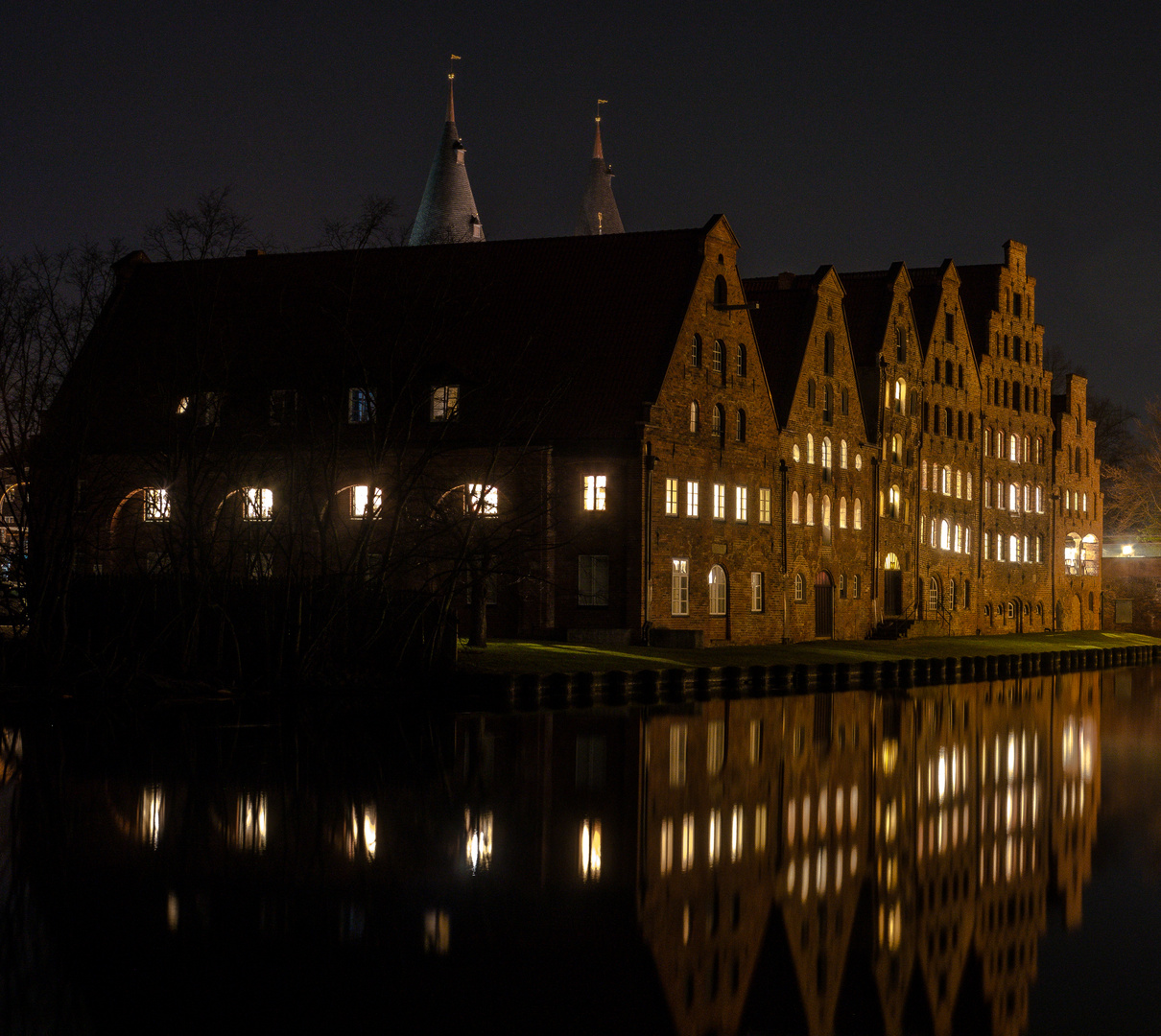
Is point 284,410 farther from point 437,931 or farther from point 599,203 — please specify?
point 599,203

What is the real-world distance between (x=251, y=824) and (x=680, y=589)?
37.3 m

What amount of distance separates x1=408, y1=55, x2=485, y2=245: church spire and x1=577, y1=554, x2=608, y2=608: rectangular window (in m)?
33.0

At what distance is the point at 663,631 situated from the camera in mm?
50375

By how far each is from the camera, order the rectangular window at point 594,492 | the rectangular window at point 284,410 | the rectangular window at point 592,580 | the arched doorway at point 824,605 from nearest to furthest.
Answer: the rectangular window at point 284,410 < the rectangular window at point 592,580 < the rectangular window at point 594,492 < the arched doorway at point 824,605

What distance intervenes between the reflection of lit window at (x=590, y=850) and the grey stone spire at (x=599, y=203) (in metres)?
75.6

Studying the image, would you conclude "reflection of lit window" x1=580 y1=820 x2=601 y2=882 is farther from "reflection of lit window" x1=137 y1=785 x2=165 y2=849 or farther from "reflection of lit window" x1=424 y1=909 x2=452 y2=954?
"reflection of lit window" x1=137 y1=785 x2=165 y2=849

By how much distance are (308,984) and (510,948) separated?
154 centimetres

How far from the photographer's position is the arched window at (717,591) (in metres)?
54.5

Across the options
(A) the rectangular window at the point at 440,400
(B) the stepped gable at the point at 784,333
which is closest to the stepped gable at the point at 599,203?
(B) the stepped gable at the point at 784,333

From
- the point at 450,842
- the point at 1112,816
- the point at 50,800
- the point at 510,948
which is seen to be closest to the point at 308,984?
the point at 510,948

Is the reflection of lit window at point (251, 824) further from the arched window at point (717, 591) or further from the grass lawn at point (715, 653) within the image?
the arched window at point (717, 591)

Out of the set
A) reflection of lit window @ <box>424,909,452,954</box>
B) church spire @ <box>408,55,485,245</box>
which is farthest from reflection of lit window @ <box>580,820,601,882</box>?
church spire @ <box>408,55,485,245</box>

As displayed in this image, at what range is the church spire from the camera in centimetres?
8050

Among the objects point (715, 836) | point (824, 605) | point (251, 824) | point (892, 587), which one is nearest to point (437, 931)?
point (251, 824)
